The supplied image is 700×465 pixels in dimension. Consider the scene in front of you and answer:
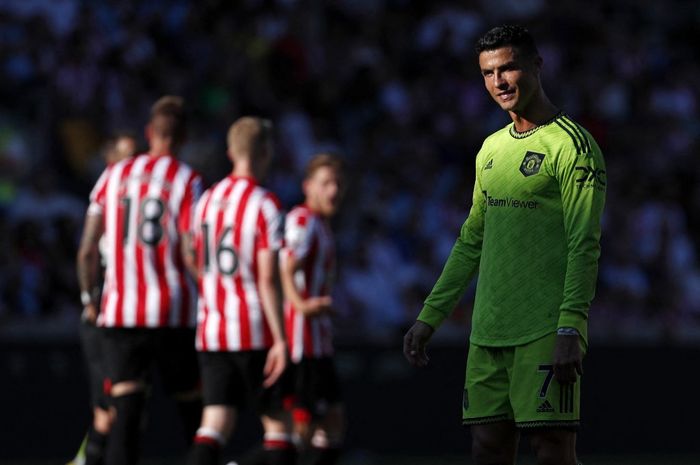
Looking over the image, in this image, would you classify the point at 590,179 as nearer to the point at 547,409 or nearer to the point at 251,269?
the point at 547,409

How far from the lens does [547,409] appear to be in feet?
17.1

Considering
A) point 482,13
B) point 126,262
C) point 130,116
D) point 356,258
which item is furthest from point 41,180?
point 482,13

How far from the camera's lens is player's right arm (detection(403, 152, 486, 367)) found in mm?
5555

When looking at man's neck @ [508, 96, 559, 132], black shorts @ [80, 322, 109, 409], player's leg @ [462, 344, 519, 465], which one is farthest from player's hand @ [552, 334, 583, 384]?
black shorts @ [80, 322, 109, 409]

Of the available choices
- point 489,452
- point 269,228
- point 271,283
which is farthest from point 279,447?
point 489,452

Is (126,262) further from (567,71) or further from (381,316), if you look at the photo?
(567,71)

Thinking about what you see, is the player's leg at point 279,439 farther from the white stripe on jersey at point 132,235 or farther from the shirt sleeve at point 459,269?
the shirt sleeve at point 459,269

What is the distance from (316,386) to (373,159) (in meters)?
5.57

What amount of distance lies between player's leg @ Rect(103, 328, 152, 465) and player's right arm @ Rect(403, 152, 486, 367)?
2375 millimetres

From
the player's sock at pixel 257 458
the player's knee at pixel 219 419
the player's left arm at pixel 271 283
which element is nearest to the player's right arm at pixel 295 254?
the player's sock at pixel 257 458

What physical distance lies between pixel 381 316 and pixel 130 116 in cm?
278

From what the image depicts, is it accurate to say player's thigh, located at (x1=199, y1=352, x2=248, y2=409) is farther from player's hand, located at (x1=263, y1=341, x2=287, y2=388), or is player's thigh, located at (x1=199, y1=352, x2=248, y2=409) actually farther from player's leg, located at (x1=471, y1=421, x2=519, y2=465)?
player's leg, located at (x1=471, y1=421, x2=519, y2=465)

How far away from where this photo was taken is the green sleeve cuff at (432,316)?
220 inches

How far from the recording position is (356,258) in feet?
42.4
